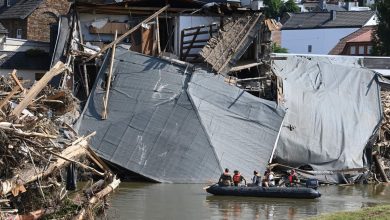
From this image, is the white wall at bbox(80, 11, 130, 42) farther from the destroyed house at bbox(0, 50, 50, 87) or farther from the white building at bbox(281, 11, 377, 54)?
the white building at bbox(281, 11, 377, 54)

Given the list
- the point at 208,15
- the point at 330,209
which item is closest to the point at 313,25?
the point at 208,15

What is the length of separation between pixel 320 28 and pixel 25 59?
148ft

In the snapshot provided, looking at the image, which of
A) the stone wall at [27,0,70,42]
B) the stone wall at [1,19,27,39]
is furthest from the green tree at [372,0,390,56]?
the stone wall at [1,19,27,39]

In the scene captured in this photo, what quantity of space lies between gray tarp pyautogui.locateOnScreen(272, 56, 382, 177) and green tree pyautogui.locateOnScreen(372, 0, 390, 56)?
110 ft

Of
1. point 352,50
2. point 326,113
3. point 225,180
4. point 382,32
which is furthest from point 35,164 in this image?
point 352,50

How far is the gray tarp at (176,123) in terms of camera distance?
110 ft

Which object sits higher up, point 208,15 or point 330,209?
point 208,15

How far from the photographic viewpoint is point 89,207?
19172 mm

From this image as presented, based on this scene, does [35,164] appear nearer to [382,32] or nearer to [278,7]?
[382,32]

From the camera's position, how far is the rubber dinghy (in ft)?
95.6

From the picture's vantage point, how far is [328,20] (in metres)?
86.6

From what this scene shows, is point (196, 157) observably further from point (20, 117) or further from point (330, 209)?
point (20, 117)

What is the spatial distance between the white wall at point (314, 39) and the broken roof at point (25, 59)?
4163 centimetres

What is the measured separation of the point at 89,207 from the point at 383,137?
23742 millimetres
